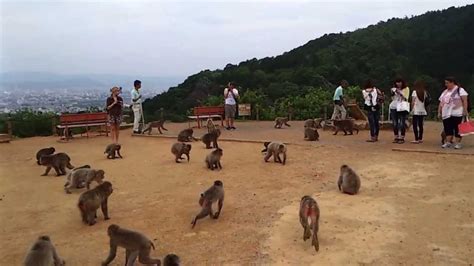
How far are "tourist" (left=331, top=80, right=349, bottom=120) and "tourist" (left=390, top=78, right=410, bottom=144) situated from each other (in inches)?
171

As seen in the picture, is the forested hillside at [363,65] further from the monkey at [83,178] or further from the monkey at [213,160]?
the monkey at [83,178]

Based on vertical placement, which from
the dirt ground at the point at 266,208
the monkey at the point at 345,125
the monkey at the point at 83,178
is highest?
the monkey at the point at 345,125

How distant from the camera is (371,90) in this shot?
46.4 feet

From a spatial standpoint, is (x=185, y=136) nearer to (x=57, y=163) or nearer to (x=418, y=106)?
(x=57, y=163)

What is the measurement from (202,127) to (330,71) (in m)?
18.0

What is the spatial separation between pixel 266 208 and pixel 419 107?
23.2 feet

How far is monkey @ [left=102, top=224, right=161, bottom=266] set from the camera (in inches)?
228

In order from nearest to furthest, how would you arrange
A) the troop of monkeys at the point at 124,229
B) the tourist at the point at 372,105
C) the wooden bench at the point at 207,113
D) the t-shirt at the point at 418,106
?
1. the troop of monkeys at the point at 124,229
2. the t-shirt at the point at 418,106
3. the tourist at the point at 372,105
4. the wooden bench at the point at 207,113

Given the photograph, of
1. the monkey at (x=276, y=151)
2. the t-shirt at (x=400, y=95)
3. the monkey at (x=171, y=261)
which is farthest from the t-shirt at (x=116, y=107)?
the monkey at (x=171, y=261)

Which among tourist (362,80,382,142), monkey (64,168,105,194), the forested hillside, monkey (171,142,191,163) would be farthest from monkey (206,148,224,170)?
the forested hillside

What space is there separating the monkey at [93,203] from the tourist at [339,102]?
1236 cm

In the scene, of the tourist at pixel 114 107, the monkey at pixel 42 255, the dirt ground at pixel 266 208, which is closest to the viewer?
the monkey at pixel 42 255

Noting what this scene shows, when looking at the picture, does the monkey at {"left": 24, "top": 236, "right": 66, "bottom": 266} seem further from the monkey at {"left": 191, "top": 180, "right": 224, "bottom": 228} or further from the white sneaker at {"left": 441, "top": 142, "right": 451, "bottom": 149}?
the white sneaker at {"left": 441, "top": 142, "right": 451, "bottom": 149}

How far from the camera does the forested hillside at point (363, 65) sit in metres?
32.5
